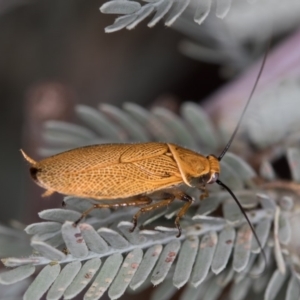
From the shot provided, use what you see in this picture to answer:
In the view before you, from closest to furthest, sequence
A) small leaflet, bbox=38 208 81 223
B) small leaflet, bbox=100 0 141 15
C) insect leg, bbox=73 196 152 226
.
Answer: small leaflet, bbox=100 0 141 15
small leaflet, bbox=38 208 81 223
insect leg, bbox=73 196 152 226

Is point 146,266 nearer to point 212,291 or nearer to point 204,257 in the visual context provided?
point 204,257

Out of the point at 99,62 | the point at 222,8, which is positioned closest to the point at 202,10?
the point at 222,8

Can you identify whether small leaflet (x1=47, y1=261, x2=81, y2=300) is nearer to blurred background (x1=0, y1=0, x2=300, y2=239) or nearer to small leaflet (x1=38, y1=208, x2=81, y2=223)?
small leaflet (x1=38, y1=208, x2=81, y2=223)

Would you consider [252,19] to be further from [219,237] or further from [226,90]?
[219,237]

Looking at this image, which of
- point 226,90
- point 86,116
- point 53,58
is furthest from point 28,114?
point 226,90

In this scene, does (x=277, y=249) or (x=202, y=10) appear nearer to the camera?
(x=202, y=10)

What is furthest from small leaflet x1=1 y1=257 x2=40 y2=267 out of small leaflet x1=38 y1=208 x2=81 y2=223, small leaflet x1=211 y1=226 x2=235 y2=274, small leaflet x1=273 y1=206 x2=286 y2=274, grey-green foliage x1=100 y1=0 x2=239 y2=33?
small leaflet x1=273 y1=206 x2=286 y2=274
